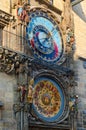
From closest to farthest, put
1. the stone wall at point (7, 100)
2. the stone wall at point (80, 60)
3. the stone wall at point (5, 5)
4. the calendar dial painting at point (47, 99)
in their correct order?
the stone wall at point (7, 100) < the stone wall at point (5, 5) < the calendar dial painting at point (47, 99) < the stone wall at point (80, 60)

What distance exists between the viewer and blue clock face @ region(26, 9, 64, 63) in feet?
31.8

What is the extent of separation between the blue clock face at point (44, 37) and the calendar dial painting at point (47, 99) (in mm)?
708

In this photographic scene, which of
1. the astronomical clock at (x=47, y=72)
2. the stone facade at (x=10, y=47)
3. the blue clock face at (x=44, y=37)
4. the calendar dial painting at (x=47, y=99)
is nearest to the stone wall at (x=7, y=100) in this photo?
the stone facade at (x=10, y=47)

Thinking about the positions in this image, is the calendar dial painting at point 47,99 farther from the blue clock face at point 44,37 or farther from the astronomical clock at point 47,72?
the blue clock face at point 44,37

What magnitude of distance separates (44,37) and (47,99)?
1828 millimetres

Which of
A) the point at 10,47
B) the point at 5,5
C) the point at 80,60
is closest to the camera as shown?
the point at 10,47

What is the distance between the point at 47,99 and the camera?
31.4 feet

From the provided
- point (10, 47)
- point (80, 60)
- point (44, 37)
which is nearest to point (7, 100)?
point (10, 47)

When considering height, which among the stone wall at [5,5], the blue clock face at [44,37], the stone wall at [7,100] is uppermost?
the stone wall at [5,5]

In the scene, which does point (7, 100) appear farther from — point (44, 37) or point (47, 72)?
point (44, 37)

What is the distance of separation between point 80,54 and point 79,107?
1.83 m

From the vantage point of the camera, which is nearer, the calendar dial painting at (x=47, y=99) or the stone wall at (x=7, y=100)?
the stone wall at (x=7, y=100)

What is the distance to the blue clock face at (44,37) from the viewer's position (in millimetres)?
9699

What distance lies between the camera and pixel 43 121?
30.0 feet
